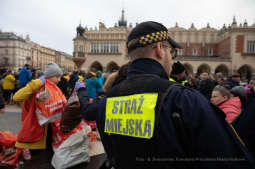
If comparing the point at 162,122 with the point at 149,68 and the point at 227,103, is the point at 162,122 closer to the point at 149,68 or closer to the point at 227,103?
the point at 149,68

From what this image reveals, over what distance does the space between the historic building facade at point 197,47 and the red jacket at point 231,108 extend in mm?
28667

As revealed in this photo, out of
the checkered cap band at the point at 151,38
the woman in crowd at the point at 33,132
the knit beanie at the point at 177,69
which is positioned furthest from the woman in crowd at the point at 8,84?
the checkered cap band at the point at 151,38

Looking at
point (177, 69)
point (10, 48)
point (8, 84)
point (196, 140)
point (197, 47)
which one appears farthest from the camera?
point (10, 48)

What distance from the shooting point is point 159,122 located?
92 cm

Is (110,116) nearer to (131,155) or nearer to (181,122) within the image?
(131,155)

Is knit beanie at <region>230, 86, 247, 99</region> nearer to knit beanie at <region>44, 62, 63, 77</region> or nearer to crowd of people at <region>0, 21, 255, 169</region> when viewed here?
crowd of people at <region>0, 21, 255, 169</region>

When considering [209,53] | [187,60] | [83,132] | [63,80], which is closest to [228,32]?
[209,53]

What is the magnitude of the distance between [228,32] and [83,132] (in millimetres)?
36654

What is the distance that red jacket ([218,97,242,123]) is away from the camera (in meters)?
2.64

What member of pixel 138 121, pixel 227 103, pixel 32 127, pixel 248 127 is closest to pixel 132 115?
pixel 138 121

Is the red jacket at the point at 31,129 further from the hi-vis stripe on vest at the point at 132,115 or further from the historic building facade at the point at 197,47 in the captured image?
the historic building facade at the point at 197,47

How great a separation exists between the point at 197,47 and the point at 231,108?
3704 centimetres

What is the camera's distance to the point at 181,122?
2.85 feet

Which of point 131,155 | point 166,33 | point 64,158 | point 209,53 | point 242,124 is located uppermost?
point 209,53
